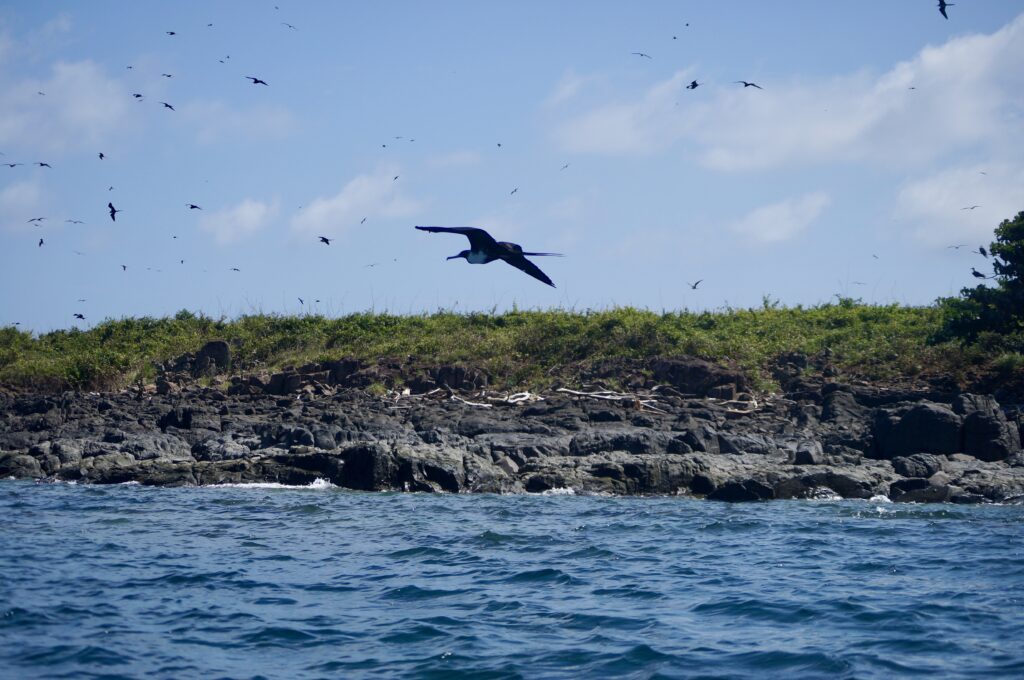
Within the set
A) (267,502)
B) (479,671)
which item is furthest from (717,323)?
(479,671)

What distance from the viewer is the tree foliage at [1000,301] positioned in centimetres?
2508

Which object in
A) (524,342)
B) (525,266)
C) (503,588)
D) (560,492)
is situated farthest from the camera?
(524,342)

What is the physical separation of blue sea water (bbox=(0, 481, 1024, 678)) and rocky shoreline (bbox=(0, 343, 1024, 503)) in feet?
2.98

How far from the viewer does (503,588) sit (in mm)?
11836

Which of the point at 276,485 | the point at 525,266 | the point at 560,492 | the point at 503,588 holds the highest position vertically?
the point at 525,266

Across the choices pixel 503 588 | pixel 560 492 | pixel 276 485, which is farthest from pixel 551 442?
pixel 503 588

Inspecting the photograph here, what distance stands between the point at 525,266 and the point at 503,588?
13.5 ft

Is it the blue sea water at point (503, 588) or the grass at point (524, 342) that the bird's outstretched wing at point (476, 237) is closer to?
the blue sea water at point (503, 588)

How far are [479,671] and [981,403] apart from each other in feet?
48.6

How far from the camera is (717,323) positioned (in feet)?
103

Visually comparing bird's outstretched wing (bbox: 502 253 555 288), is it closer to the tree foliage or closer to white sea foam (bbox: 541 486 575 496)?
white sea foam (bbox: 541 486 575 496)

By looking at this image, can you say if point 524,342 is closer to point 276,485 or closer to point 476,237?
point 276,485

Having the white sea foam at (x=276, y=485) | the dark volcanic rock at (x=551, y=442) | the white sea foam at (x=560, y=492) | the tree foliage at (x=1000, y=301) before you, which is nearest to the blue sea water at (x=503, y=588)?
the white sea foam at (x=560, y=492)

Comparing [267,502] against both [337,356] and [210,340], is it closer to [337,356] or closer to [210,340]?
[337,356]
